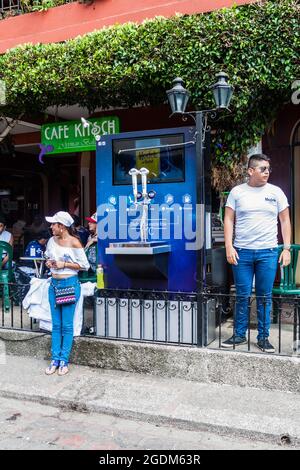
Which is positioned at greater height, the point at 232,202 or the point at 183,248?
the point at 232,202

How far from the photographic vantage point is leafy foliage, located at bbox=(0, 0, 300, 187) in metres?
5.05

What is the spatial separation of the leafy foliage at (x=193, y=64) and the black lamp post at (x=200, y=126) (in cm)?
51

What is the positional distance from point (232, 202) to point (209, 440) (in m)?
2.28

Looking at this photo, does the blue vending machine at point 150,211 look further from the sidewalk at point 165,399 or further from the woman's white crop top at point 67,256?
the sidewalk at point 165,399

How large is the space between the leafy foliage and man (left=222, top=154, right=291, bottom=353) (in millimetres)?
835

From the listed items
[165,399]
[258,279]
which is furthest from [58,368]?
[258,279]

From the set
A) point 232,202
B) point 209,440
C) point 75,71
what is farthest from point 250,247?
point 75,71

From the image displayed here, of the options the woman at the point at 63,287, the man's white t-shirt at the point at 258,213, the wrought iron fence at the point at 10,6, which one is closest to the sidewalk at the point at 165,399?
the woman at the point at 63,287

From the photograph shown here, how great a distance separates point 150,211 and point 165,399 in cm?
205

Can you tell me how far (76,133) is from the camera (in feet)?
22.9

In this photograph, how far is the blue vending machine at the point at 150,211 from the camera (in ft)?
16.3

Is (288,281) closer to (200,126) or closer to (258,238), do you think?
(258,238)

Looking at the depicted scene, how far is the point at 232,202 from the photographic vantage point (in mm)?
4758
